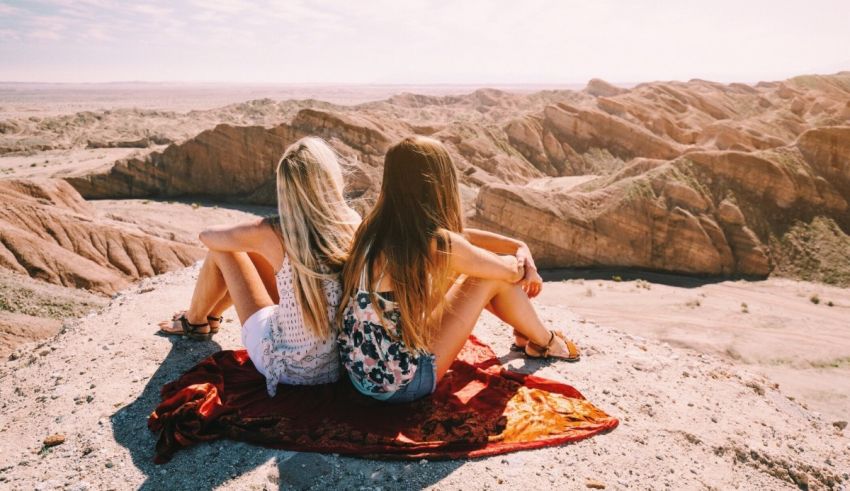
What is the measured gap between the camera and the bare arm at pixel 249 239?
3.48 metres

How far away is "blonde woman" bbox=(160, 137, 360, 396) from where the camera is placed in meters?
3.16

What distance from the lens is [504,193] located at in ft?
51.4

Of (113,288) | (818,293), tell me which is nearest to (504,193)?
(818,293)

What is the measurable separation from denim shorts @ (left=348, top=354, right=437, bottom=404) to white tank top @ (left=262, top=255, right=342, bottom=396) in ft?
0.68

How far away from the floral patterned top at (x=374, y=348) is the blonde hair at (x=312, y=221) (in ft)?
0.62

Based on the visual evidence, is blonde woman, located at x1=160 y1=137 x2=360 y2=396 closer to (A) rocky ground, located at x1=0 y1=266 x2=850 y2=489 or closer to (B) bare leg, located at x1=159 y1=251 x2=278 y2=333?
(B) bare leg, located at x1=159 y1=251 x2=278 y2=333

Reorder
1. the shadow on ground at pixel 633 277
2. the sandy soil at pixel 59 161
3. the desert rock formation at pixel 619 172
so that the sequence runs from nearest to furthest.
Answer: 1. the shadow on ground at pixel 633 277
2. the desert rock formation at pixel 619 172
3. the sandy soil at pixel 59 161

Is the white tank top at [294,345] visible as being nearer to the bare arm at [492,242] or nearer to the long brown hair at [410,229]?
the long brown hair at [410,229]

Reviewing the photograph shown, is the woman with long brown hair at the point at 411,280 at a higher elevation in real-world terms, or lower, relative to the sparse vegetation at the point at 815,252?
higher

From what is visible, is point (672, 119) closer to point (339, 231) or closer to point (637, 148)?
point (637, 148)

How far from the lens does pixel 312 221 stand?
125 inches

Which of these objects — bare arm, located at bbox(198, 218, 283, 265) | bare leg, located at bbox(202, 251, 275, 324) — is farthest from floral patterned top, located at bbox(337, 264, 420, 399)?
bare leg, located at bbox(202, 251, 275, 324)

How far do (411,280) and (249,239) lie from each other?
1.15 metres

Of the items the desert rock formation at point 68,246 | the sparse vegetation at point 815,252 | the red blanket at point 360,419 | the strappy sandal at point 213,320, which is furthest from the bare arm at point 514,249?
the sparse vegetation at point 815,252
